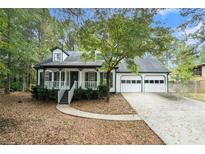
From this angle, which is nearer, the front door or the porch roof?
the porch roof

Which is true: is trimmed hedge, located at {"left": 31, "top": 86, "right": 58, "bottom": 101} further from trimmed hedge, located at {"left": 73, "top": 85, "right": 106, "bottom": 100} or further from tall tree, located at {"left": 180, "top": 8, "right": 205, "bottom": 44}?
tall tree, located at {"left": 180, "top": 8, "right": 205, "bottom": 44}

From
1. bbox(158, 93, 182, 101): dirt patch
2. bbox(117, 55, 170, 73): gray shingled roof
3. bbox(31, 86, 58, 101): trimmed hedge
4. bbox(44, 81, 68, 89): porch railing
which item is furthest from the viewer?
bbox(117, 55, 170, 73): gray shingled roof

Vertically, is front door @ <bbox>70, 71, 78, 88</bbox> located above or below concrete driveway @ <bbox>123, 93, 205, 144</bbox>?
above

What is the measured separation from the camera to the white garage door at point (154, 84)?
12.1 metres

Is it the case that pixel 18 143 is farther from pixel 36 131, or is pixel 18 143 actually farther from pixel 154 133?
pixel 154 133

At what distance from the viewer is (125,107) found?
8367 mm

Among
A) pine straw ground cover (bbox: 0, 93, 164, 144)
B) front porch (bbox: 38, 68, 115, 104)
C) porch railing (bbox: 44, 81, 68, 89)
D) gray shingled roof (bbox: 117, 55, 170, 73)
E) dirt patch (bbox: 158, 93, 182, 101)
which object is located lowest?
pine straw ground cover (bbox: 0, 93, 164, 144)

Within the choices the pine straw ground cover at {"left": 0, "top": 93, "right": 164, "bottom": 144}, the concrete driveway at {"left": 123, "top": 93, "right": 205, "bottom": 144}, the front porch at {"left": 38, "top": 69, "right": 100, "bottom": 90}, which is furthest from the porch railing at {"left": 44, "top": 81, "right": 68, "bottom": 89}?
the pine straw ground cover at {"left": 0, "top": 93, "right": 164, "bottom": 144}

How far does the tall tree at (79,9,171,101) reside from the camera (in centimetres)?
703

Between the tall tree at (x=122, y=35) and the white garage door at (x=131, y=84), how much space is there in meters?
3.18

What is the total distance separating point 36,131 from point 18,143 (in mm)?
747

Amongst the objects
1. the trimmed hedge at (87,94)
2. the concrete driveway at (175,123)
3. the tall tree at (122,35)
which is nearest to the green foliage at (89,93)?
the trimmed hedge at (87,94)

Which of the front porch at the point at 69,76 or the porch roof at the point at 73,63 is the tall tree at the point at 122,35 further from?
the front porch at the point at 69,76
